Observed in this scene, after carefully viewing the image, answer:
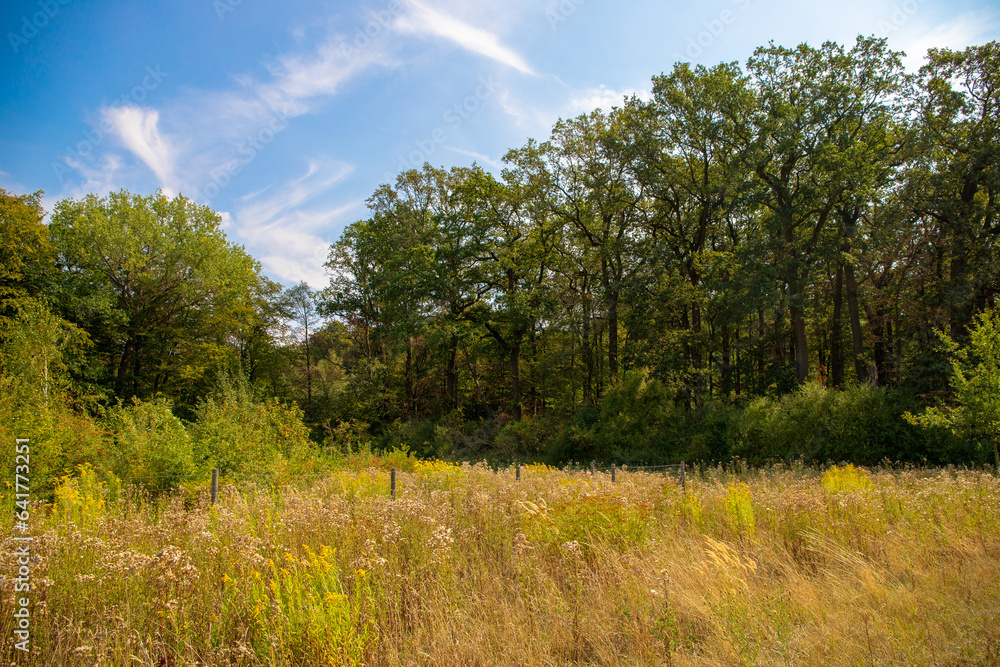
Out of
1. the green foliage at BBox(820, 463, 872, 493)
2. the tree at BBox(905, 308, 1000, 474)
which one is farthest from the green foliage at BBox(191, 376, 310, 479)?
the tree at BBox(905, 308, 1000, 474)

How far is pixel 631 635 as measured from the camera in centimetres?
364

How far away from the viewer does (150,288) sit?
27.8 metres

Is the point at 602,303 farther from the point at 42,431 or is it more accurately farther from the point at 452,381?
the point at 42,431

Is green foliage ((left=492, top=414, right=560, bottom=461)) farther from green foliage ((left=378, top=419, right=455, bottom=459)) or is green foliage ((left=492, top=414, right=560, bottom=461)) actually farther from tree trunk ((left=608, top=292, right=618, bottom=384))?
tree trunk ((left=608, top=292, right=618, bottom=384))

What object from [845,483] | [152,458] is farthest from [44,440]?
[845,483]

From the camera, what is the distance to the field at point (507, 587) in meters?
3.34

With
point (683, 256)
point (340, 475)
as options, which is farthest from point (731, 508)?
point (683, 256)

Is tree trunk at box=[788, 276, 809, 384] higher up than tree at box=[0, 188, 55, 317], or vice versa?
tree at box=[0, 188, 55, 317]

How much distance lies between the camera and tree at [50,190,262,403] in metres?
25.9

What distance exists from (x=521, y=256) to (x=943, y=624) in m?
26.0

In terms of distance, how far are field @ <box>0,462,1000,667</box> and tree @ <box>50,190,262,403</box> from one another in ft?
84.6

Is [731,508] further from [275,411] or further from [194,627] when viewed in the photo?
[275,411]

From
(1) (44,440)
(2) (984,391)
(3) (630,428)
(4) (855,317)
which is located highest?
(4) (855,317)

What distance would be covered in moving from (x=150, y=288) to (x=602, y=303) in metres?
25.4
